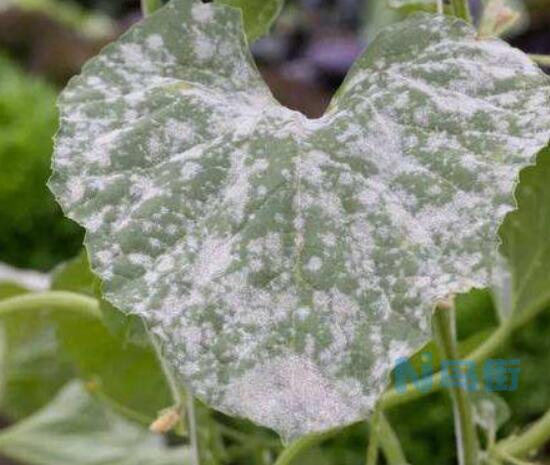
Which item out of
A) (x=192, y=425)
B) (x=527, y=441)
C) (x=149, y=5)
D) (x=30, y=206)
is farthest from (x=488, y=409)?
(x=30, y=206)

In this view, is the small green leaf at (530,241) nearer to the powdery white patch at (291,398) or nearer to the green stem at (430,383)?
the green stem at (430,383)

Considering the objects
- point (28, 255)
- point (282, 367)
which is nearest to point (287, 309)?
point (282, 367)

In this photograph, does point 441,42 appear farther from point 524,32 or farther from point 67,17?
point 67,17

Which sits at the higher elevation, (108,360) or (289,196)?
(289,196)

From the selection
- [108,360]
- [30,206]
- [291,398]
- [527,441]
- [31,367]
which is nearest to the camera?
[291,398]

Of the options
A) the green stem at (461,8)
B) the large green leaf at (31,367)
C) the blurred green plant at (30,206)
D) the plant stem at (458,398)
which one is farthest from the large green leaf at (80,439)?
the blurred green plant at (30,206)

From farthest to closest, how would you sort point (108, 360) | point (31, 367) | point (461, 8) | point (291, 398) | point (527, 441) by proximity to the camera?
point (31, 367), point (108, 360), point (527, 441), point (461, 8), point (291, 398)

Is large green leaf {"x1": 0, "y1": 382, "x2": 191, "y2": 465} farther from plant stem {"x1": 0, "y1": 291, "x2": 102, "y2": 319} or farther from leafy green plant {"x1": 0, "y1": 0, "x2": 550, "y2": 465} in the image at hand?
leafy green plant {"x1": 0, "y1": 0, "x2": 550, "y2": 465}

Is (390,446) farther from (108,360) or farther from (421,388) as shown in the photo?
(108,360)
